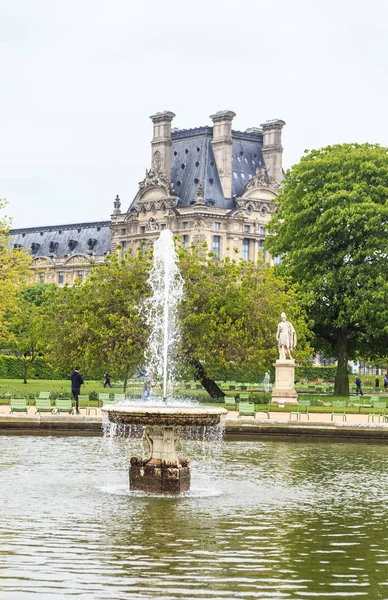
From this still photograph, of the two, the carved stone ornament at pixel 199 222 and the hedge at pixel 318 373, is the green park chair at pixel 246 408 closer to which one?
the hedge at pixel 318 373

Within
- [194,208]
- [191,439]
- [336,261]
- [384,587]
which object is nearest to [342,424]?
[191,439]

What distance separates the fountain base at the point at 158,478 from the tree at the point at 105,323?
26.3 m

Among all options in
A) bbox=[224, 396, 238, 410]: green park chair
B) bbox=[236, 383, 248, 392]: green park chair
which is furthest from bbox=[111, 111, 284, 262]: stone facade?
bbox=[224, 396, 238, 410]: green park chair

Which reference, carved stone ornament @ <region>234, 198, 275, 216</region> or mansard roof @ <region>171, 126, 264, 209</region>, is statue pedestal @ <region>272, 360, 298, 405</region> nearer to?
mansard roof @ <region>171, 126, 264, 209</region>

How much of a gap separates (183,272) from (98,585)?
123 feet

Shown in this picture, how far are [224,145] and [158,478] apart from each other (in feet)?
353

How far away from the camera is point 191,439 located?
1248 inches

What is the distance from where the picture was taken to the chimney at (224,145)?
125 meters

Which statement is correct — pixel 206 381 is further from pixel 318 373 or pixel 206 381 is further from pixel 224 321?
pixel 318 373

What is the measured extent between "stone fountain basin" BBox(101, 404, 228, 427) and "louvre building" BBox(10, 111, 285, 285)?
103494 mm

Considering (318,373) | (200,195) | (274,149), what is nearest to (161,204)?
(200,195)

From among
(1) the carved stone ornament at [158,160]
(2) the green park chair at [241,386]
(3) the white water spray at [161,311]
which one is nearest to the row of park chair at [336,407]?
(3) the white water spray at [161,311]

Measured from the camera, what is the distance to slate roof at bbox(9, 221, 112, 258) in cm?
14738

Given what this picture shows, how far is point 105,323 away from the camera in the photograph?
158 feet
